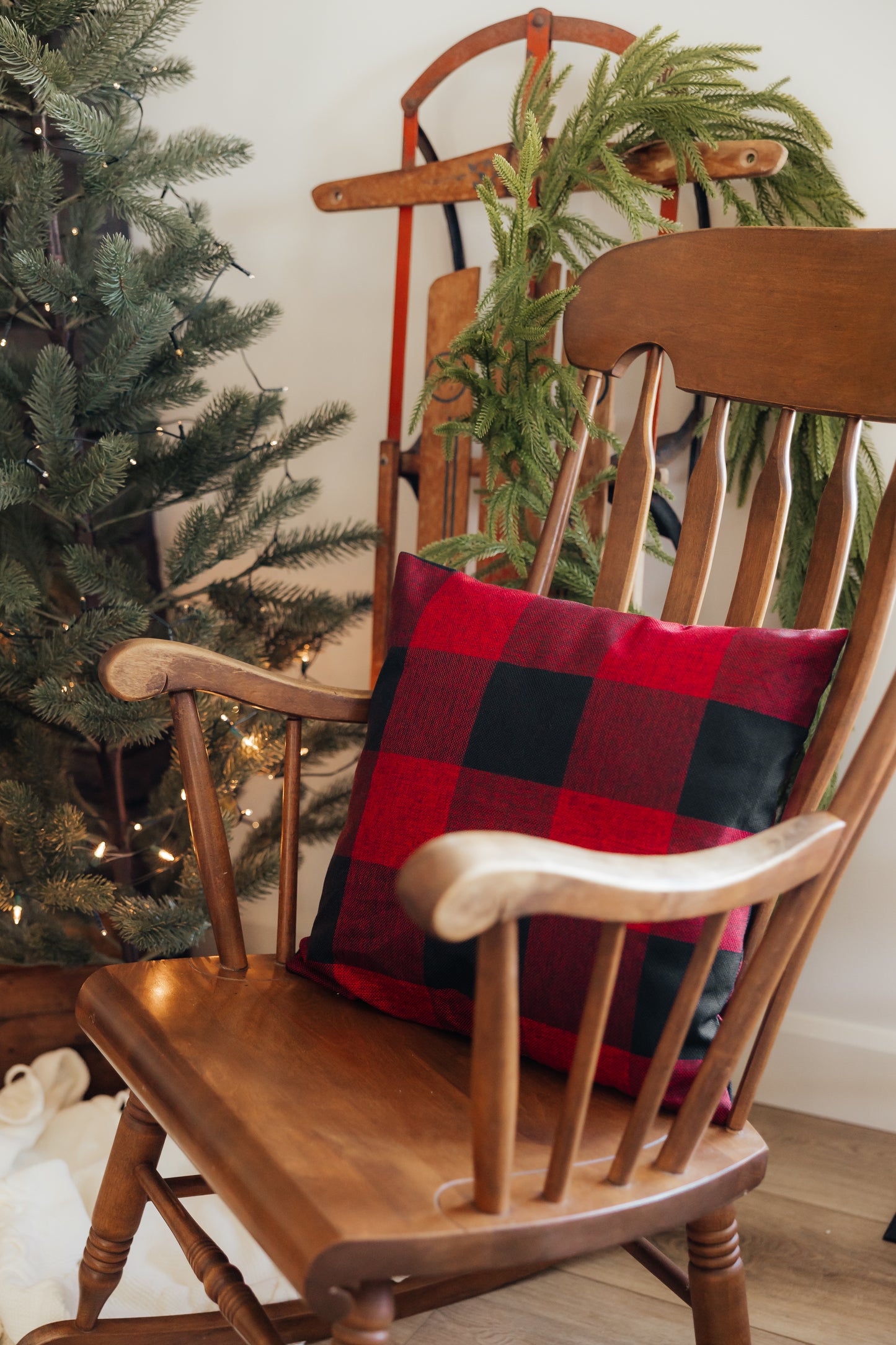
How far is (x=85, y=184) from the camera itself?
1103 millimetres

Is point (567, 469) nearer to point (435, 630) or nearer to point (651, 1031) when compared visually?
point (435, 630)

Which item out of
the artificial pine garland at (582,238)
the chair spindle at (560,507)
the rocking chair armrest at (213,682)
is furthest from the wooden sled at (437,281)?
the rocking chair armrest at (213,682)

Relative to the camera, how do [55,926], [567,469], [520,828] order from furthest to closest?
1. [55,926]
2. [567,469]
3. [520,828]

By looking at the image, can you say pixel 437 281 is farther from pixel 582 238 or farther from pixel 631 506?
pixel 631 506

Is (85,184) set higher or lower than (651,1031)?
higher

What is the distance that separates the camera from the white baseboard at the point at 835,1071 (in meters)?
1.31

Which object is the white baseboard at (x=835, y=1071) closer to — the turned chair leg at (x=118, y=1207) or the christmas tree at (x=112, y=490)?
the christmas tree at (x=112, y=490)

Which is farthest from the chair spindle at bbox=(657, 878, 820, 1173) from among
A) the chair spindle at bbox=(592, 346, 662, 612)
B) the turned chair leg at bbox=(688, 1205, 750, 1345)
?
the chair spindle at bbox=(592, 346, 662, 612)

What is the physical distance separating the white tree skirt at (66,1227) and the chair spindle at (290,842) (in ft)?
1.05

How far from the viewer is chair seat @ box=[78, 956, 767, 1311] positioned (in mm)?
497

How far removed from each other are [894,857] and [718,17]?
1.07 m

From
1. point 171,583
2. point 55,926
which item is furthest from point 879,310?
point 55,926

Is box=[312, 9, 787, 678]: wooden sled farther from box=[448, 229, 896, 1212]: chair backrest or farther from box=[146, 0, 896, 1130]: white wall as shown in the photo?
box=[448, 229, 896, 1212]: chair backrest

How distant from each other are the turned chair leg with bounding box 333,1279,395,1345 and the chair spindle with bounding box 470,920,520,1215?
0.22ft
